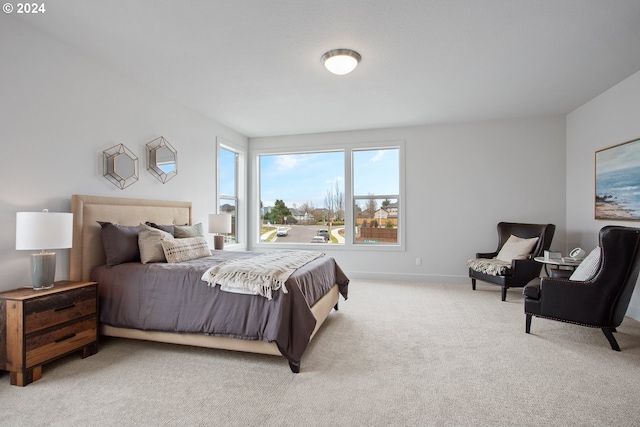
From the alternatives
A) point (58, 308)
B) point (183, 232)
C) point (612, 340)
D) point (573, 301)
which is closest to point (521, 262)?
point (573, 301)

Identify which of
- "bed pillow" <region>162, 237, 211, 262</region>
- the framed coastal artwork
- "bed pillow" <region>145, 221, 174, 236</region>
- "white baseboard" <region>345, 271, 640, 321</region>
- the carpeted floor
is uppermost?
the framed coastal artwork

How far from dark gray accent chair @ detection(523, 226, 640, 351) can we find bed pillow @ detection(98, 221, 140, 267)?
3.81m

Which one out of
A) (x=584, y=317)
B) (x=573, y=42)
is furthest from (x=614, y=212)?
(x=573, y=42)

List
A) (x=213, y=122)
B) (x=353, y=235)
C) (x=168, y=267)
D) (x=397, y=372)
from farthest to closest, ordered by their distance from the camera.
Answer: (x=353, y=235), (x=213, y=122), (x=168, y=267), (x=397, y=372)

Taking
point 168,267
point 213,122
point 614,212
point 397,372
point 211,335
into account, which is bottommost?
point 397,372

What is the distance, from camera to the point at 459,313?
3691 mm

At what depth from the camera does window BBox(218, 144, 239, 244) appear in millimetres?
5516

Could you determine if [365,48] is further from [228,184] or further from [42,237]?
[228,184]

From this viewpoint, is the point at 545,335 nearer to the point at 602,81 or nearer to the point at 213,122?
the point at 602,81

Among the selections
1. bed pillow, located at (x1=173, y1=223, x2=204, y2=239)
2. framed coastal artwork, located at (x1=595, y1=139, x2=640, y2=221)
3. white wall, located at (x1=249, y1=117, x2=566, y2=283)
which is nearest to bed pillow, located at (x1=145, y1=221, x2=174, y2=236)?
bed pillow, located at (x1=173, y1=223, x2=204, y2=239)

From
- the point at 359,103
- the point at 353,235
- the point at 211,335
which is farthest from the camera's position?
the point at 353,235

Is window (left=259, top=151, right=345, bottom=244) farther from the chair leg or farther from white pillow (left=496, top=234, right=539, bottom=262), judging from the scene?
the chair leg

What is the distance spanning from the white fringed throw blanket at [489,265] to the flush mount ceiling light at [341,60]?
3155mm

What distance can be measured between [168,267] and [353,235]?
3.63 meters
